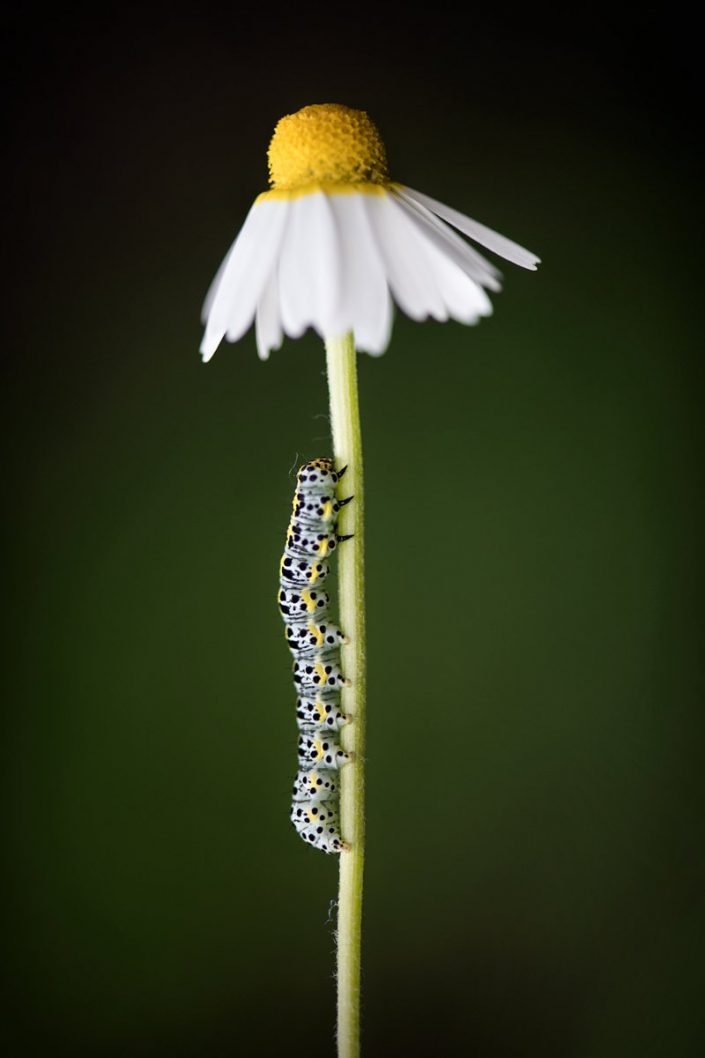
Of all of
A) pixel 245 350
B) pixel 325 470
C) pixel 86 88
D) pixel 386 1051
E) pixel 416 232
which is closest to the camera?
pixel 416 232

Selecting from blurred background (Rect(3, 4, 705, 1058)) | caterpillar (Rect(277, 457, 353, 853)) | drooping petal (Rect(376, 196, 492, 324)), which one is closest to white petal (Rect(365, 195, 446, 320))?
drooping petal (Rect(376, 196, 492, 324))

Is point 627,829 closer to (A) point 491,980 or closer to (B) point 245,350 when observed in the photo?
(A) point 491,980

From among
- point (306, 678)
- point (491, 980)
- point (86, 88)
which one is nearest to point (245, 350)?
point (86, 88)

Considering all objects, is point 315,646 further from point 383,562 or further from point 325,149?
point 383,562

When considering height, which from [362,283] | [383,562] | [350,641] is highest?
[383,562]

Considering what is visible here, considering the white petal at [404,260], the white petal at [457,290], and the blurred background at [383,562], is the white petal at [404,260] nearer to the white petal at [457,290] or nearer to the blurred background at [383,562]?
the white petal at [457,290]

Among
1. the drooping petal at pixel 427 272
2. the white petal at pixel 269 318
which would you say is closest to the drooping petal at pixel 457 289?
the drooping petal at pixel 427 272

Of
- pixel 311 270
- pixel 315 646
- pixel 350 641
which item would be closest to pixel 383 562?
pixel 315 646
